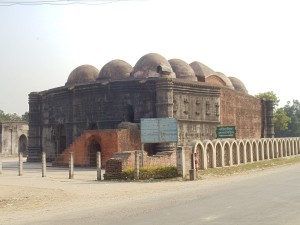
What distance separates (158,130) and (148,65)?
1094 cm

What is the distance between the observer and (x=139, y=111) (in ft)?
82.8

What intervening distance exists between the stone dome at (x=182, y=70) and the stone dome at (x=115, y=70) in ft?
11.4

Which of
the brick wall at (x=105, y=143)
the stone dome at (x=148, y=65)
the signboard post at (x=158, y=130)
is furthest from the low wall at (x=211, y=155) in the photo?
the stone dome at (x=148, y=65)

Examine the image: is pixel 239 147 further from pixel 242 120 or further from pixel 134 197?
pixel 134 197

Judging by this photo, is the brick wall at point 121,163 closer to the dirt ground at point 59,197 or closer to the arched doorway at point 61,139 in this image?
the dirt ground at point 59,197

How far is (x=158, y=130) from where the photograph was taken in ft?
58.1

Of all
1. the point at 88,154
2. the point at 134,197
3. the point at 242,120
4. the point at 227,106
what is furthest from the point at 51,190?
the point at 242,120

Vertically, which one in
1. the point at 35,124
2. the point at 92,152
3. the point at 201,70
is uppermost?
the point at 201,70

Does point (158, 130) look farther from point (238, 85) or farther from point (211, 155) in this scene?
point (238, 85)

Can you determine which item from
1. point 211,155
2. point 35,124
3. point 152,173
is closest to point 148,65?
point 211,155

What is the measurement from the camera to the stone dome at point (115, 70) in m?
29.0

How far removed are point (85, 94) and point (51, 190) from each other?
15471mm

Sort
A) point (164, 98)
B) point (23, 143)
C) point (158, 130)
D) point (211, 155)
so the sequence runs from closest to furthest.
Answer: point (158, 130), point (211, 155), point (164, 98), point (23, 143)

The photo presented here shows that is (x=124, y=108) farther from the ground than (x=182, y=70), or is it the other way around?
(x=182, y=70)
